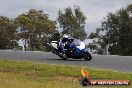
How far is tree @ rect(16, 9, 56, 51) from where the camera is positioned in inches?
2637

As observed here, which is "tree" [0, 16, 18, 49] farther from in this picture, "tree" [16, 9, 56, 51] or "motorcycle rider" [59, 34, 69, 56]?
"motorcycle rider" [59, 34, 69, 56]

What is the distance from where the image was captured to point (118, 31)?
207ft

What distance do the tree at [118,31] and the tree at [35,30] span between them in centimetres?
769

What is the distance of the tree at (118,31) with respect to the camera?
61516mm

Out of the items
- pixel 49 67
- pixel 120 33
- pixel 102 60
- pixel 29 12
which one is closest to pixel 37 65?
pixel 49 67

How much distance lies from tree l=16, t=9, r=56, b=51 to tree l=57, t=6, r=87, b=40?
13.1 ft

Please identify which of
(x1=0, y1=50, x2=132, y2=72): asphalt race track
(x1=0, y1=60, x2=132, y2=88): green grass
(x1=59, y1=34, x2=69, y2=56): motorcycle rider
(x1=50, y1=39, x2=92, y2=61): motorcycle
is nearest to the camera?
(x1=0, y1=60, x2=132, y2=88): green grass

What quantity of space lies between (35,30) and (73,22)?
7053 mm

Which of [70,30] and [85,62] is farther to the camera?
[70,30]

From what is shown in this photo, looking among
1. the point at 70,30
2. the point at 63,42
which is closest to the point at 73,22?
the point at 70,30

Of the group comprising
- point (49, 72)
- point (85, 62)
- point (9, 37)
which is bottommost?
point (49, 72)

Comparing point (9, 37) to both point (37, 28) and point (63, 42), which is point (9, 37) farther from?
point (63, 42)

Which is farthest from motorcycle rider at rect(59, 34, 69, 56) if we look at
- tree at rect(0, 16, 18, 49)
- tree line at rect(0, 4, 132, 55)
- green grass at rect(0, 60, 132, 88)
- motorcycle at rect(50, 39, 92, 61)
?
tree at rect(0, 16, 18, 49)

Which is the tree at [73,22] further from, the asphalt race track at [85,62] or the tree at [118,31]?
the asphalt race track at [85,62]
